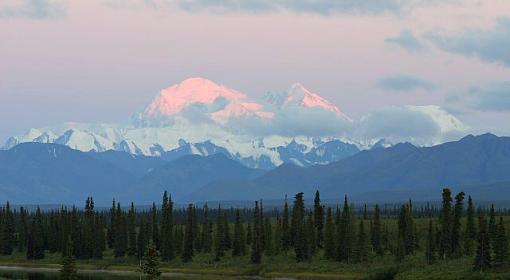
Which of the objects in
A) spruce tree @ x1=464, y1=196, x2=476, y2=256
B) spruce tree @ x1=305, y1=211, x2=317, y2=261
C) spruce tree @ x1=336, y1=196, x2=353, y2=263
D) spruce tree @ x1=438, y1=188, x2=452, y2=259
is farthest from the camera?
spruce tree @ x1=305, y1=211, x2=317, y2=261

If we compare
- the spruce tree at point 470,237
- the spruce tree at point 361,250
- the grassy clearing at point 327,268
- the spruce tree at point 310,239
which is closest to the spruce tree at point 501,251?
the grassy clearing at point 327,268

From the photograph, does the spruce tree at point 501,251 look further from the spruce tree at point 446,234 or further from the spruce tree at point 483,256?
the spruce tree at point 446,234

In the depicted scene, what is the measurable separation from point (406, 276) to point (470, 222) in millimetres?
34467

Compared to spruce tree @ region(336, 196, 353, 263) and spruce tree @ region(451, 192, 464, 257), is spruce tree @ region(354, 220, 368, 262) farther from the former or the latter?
spruce tree @ region(451, 192, 464, 257)

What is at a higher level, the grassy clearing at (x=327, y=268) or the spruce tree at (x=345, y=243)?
the spruce tree at (x=345, y=243)

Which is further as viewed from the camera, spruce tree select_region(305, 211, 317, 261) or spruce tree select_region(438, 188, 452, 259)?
spruce tree select_region(305, 211, 317, 261)

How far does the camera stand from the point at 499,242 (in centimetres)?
14200

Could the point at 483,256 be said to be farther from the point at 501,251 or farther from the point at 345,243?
the point at 345,243

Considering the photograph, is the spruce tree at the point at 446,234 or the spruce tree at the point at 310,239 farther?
the spruce tree at the point at 310,239

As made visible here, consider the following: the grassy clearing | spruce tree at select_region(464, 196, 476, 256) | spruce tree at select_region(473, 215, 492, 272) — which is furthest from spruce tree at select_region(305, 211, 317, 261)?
spruce tree at select_region(473, 215, 492, 272)

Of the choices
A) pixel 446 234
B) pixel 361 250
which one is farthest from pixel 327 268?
pixel 446 234

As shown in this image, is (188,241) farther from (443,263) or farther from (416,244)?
(443,263)

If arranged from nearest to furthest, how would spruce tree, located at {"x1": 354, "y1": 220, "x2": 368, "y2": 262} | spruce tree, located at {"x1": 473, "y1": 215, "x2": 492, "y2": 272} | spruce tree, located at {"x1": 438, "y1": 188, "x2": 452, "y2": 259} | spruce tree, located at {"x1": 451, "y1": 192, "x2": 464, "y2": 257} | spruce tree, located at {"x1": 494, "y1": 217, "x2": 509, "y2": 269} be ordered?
spruce tree, located at {"x1": 473, "y1": 215, "x2": 492, "y2": 272}
spruce tree, located at {"x1": 494, "y1": 217, "x2": 509, "y2": 269}
spruce tree, located at {"x1": 438, "y1": 188, "x2": 452, "y2": 259}
spruce tree, located at {"x1": 451, "y1": 192, "x2": 464, "y2": 257}
spruce tree, located at {"x1": 354, "y1": 220, "x2": 368, "y2": 262}

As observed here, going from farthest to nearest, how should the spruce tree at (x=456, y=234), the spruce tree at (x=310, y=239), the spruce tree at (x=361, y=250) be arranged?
the spruce tree at (x=310, y=239), the spruce tree at (x=361, y=250), the spruce tree at (x=456, y=234)
